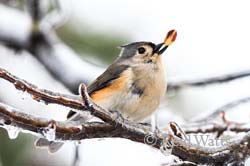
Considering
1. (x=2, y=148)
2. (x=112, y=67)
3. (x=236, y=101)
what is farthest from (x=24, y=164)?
(x=236, y=101)

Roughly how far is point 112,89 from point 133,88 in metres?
0.08

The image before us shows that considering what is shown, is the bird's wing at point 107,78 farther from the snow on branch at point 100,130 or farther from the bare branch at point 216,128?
the snow on branch at point 100,130

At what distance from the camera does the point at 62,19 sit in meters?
3.22

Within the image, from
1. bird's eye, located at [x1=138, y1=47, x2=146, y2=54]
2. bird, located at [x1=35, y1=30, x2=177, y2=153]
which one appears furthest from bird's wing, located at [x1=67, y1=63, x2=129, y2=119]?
bird's eye, located at [x1=138, y1=47, x2=146, y2=54]

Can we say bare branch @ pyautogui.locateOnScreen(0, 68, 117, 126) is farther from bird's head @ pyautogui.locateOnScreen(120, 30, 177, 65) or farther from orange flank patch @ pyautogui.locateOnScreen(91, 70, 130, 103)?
bird's head @ pyautogui.locateOnScreen(120, 30, 177, 65)

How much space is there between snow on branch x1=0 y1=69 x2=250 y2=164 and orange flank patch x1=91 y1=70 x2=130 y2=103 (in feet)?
1.91

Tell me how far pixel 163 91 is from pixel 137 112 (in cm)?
15

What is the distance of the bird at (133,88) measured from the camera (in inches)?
93.7

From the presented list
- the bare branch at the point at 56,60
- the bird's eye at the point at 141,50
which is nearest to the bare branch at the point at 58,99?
the bird's eye at the point at 141,50

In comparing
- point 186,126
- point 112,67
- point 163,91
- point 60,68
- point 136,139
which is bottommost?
point 136,139

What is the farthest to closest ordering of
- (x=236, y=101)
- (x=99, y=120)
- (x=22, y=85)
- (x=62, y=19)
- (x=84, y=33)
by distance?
(x=84, y=33)
(x=62, y=19)
(x=236, y=101)
(x=99, y=120)
(x=22, y=85)

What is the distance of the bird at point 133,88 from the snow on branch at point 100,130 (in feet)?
1.66

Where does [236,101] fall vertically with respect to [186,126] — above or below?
above

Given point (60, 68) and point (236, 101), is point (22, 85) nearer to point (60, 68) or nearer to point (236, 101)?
point (236, 101)
